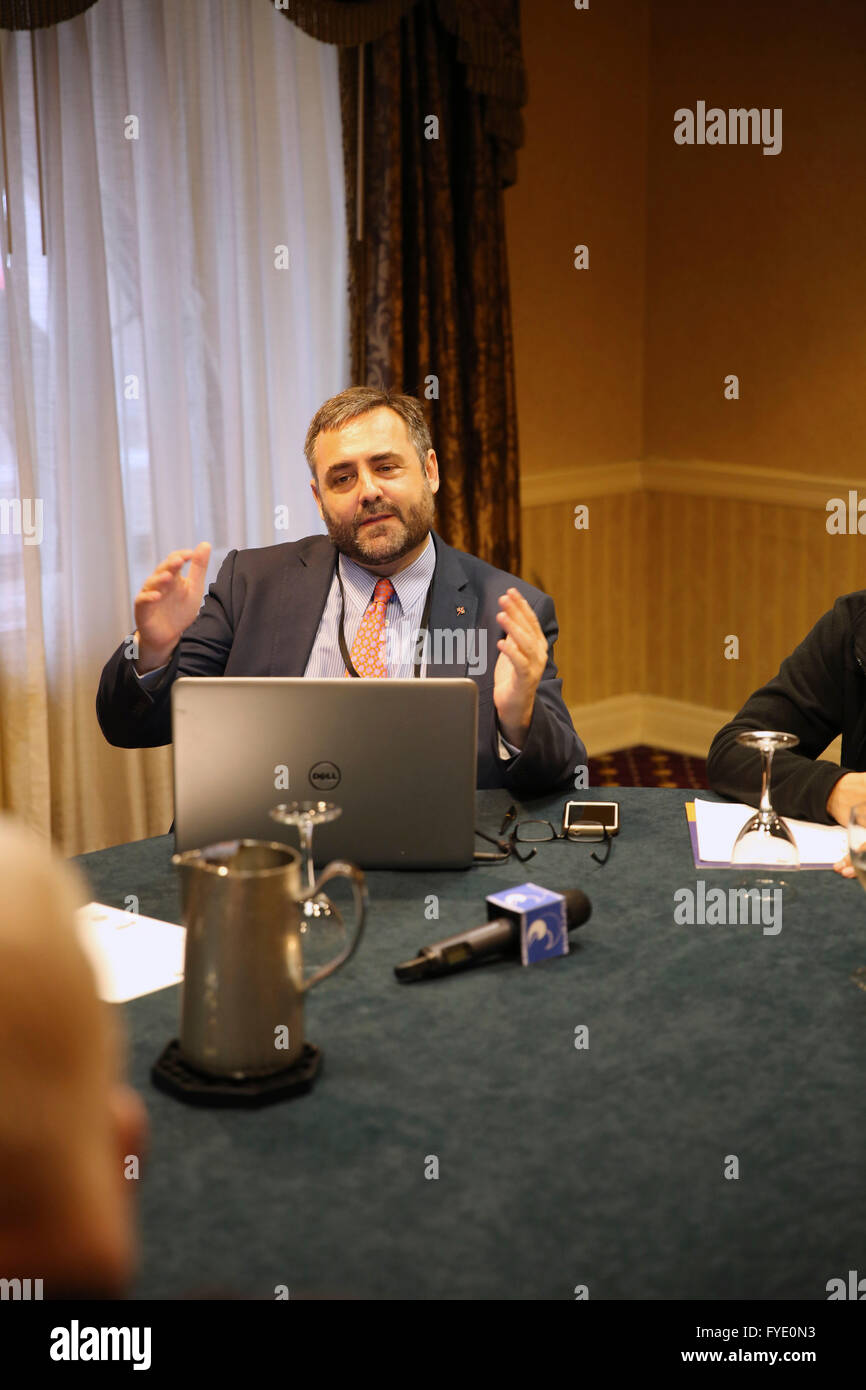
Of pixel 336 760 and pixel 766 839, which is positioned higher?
pixel 336 760

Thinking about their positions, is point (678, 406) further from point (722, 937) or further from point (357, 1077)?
point (357, 1077)

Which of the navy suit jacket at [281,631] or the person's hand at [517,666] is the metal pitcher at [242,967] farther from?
the navy suit jacket at [281,631]

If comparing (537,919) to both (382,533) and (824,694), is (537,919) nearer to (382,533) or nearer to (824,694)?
(824,694)

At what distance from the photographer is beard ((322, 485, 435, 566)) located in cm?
264

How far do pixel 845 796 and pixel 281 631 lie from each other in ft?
3.43

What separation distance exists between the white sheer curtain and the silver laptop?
1851 mm

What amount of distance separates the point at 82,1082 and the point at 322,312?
12.4 feet

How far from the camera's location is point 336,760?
185cm

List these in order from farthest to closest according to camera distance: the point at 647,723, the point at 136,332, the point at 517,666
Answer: the point at 647,723 < the point at 136,332 < the point at 517,666

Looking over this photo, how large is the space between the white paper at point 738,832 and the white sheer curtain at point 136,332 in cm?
198

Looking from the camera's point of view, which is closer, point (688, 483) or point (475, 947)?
point (475, 947)

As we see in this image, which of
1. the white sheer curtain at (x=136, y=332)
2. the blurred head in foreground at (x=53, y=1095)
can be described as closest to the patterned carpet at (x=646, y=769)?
the white sheer curtain at (x=136, y=332)

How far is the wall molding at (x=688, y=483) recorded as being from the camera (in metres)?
4.80

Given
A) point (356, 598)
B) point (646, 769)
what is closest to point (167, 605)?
point (356, 598)
